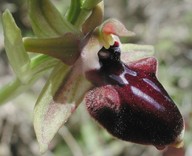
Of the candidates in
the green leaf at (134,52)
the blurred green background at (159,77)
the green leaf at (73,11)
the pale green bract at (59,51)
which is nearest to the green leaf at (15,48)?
the pale green bract at (59,51)

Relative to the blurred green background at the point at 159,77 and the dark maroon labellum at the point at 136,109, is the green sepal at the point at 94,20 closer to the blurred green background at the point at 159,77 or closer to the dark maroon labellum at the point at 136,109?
the dark maroon labellum at the point at 136,109

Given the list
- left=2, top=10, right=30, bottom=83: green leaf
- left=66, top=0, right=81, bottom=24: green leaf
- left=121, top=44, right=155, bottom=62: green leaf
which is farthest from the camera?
left=121, top=44, right=155, bottom=62: green leaf

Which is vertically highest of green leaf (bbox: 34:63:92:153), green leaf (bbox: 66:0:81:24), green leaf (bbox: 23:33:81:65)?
green leaf (bbox: 66:0:81:24)

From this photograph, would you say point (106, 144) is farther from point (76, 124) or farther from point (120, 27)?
point (120, 27)

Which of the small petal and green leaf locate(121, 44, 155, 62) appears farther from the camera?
green leaf locate(121, 44, 155, 62)

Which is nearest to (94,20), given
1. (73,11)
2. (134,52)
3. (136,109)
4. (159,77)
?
(73,11)

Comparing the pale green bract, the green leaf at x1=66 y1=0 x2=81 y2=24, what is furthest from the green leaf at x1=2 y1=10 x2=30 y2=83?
the green leaf at x1=66 y1=0 x2=81 y2=24

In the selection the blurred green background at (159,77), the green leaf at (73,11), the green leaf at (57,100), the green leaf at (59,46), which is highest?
the green leaf at (73,11)

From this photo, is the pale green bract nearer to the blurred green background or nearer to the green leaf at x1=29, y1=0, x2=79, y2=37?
the green leaf at x1=29, y1=0, x2=79, y2=37
